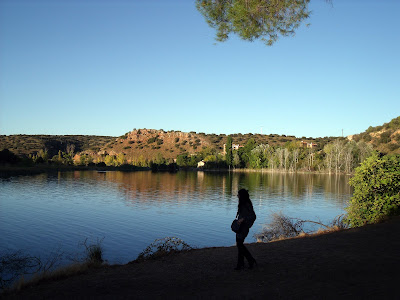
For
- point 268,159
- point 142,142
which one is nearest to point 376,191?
point 268,159

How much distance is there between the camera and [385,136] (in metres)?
89.9

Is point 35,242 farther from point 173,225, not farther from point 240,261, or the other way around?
point 240,261

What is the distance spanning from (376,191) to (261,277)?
30.0 feet

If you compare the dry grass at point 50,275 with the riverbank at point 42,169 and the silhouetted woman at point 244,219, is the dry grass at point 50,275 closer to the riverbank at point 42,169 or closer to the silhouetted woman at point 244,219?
the silhouetted woman at point 244,219

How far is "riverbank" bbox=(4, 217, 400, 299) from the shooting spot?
709 centimetres

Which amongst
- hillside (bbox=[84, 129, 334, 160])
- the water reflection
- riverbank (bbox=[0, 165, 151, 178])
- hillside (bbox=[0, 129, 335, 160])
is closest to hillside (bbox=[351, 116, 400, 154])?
the water reflection

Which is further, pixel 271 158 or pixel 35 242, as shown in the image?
pixel 271 158

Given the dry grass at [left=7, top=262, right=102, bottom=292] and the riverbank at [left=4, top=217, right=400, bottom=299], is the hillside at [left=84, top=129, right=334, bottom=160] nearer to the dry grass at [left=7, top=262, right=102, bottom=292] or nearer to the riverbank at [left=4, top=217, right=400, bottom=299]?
the riverbank at [left=4, top=217, right=400, bottom=299]

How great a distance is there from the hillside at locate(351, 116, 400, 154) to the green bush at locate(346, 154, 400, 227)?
64.8m

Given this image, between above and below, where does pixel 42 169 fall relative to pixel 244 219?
below

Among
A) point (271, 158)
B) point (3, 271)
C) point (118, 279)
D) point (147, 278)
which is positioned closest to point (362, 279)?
point (147, 278)

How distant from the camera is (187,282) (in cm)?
810

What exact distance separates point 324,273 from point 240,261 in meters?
1.87

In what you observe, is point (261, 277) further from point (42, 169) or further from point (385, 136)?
point (385, 136)
